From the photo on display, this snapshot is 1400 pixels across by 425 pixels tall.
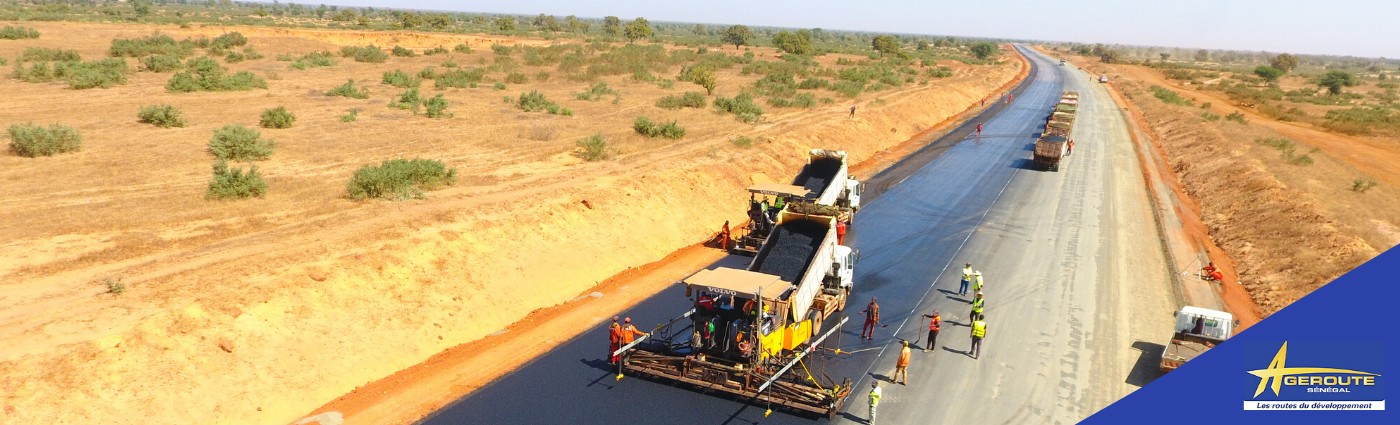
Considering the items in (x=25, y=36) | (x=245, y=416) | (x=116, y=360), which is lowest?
(x=245, y=416)

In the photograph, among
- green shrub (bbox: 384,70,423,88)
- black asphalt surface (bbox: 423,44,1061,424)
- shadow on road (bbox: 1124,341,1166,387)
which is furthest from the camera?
green shrub (bbox: 384,70,423,88)

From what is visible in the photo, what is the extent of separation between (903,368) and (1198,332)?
26.4 feet

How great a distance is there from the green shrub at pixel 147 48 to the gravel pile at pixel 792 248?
6938 centimetres

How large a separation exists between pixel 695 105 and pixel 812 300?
37.5 m

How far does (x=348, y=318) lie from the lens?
17094mm

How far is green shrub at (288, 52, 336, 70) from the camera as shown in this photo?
6638cm

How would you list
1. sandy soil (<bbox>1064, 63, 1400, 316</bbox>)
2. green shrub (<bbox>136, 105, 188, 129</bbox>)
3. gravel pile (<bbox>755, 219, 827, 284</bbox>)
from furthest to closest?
green shrub (<bbox>136, 105, 188, 129</bbox>)
sandy soil (<bbox>1064, 63, 1400, 316</bbox>)
gravel pile (<bbox>755, 219, 827, 284</bbox>)

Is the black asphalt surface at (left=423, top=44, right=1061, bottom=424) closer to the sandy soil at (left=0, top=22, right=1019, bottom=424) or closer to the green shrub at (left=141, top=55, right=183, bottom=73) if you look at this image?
the sandy soil at (left=0, top=22, right=1019, bottom=424)

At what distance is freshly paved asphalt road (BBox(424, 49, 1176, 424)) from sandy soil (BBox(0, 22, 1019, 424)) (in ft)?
12.0

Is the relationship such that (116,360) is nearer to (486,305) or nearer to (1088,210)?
(486,305)

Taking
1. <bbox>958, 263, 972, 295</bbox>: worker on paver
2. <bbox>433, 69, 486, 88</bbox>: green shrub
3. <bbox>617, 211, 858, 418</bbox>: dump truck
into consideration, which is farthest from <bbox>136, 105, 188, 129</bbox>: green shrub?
<bbox>958, 263, 972, 295</bbox>: worker on paver

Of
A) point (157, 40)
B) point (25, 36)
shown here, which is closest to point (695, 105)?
point (157, 40)

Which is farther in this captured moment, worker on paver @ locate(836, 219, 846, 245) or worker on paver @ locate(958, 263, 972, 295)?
worker on paver @ locate(836, 219, 846, 245)

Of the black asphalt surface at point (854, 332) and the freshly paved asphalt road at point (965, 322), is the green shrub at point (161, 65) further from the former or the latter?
the freshly paved asphalt road at point (965, 322)
